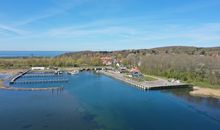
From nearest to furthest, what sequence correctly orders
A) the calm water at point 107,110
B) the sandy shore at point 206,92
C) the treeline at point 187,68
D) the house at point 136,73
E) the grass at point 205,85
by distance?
the calm water at point 107,110 → the sandy shore at point 206,92 → the grass at point 205,85 → the treeline at point 187,68 → the house at point 136,73

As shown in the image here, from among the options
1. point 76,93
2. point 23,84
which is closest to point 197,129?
point 76,93

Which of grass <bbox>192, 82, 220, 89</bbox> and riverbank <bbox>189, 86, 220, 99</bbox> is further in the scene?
grass <bbox>192, 82, 220, 89</bbox>

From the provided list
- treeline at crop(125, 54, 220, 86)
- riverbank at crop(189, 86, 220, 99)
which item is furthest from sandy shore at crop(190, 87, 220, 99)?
treeline at crop(125, 54, 220, 86)

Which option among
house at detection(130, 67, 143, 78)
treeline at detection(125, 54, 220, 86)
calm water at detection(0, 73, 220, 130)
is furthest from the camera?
house at detection(130, 67, 143, 78)

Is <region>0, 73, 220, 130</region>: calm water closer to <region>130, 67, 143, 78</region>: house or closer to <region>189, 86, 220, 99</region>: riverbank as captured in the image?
<region>189, 86, 220, 99</region>: riverbank

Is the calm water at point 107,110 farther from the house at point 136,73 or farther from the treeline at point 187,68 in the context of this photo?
the house at point 136,73

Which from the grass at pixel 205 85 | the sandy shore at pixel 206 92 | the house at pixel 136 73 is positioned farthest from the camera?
the house at pixel 136 73

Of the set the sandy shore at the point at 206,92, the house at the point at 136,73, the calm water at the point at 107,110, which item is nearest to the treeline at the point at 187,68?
the house at the point at 136,73

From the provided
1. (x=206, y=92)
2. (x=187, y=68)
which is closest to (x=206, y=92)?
(x=206, y=92)

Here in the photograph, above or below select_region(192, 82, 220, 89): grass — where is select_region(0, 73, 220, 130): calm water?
below
